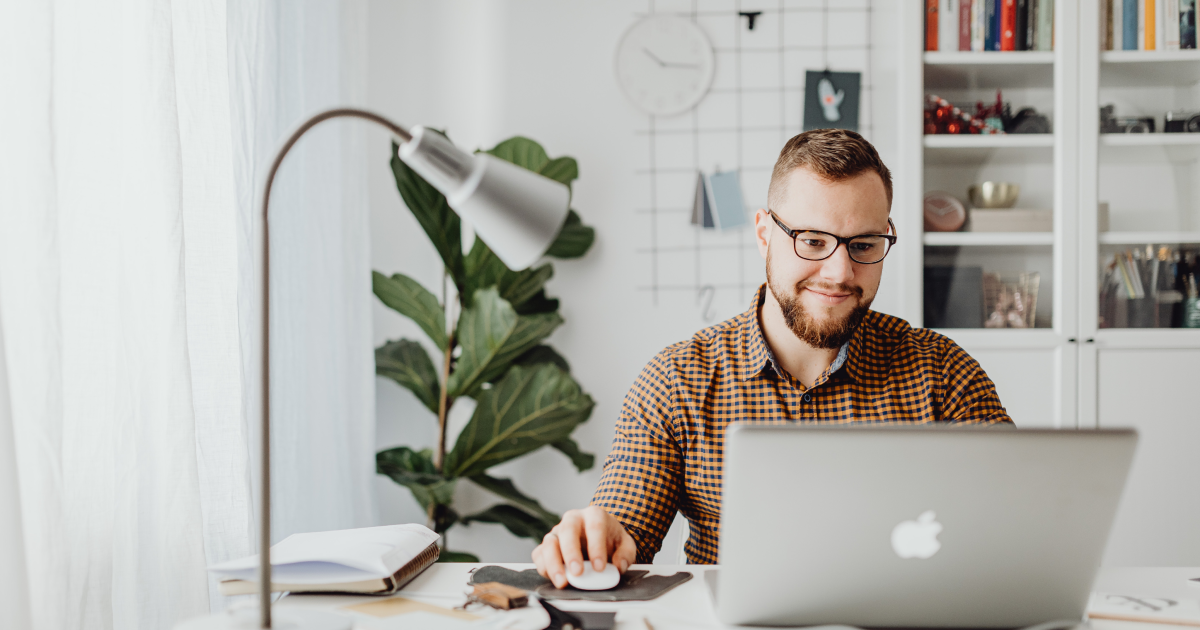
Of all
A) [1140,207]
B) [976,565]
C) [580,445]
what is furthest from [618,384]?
[976,565]

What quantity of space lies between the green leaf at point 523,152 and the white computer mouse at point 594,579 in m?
1.46

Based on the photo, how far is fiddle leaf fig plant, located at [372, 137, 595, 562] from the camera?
209cm

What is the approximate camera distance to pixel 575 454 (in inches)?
88.0

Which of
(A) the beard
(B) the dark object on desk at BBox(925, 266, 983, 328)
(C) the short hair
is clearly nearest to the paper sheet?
(A) the beard

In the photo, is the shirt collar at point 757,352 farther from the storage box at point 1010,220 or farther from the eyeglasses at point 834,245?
the storage box at point 1010,220

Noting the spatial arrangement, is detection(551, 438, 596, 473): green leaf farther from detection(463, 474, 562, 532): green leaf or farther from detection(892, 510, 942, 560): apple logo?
detection(892, 510, 942, 560): apple logo

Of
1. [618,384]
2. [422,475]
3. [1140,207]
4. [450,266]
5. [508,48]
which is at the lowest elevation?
[422,475]

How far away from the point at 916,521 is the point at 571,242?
1.71 metres

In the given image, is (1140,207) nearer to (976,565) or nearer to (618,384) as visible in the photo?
(618,384)

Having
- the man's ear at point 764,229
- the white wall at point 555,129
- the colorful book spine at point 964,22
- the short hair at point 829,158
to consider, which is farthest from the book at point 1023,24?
the man's ear at point 764,229

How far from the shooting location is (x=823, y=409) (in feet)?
4.25

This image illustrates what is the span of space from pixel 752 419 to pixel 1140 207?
1.70 m

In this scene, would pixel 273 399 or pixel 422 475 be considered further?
pixel 422 475

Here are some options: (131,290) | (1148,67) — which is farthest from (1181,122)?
(131,290)
